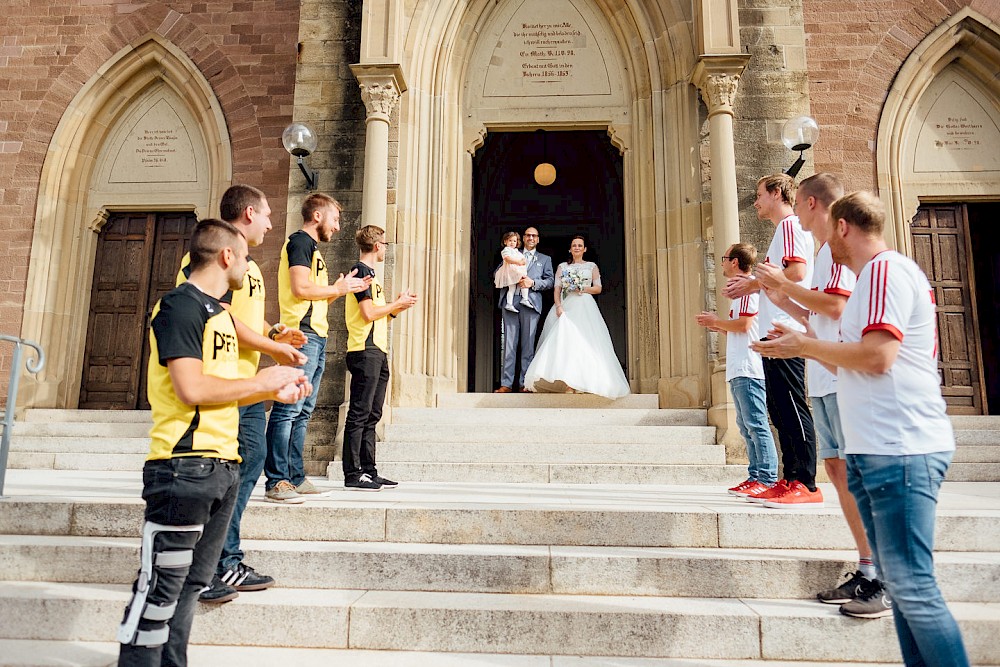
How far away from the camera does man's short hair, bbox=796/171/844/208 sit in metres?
2.99

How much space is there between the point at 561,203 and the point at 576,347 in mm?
7012

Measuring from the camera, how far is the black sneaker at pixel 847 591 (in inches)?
112

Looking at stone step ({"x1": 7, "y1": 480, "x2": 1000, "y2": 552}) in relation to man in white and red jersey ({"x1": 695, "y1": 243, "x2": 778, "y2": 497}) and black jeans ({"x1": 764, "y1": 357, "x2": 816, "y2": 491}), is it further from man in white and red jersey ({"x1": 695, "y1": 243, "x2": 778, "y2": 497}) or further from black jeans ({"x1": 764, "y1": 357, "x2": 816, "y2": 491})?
man in white and red jersey ({"x1": 695, "y1": 243, "x2": 778, "y2": 497})

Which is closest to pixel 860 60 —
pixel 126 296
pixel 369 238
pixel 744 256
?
pixel 744 256

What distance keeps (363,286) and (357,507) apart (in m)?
1.34

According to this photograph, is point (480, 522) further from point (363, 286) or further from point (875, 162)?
point (875, 162)

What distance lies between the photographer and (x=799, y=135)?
6570mm

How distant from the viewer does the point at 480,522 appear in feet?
11.5

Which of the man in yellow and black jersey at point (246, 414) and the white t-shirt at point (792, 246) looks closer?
the man in yellow and black jersey at point (246, 414)

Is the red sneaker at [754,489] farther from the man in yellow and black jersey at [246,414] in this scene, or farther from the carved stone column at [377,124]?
the carved stone column at [377,124]

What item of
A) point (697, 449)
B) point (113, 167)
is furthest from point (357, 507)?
point (113, 167)

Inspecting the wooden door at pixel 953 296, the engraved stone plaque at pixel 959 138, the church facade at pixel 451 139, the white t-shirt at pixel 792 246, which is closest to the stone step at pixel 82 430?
the church facade at pixel 451 139

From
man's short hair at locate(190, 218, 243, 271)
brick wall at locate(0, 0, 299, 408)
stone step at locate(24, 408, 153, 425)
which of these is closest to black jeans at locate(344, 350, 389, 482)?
man's short hair at locate(190, 218, 243, 271)

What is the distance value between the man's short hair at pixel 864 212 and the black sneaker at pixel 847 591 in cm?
158
